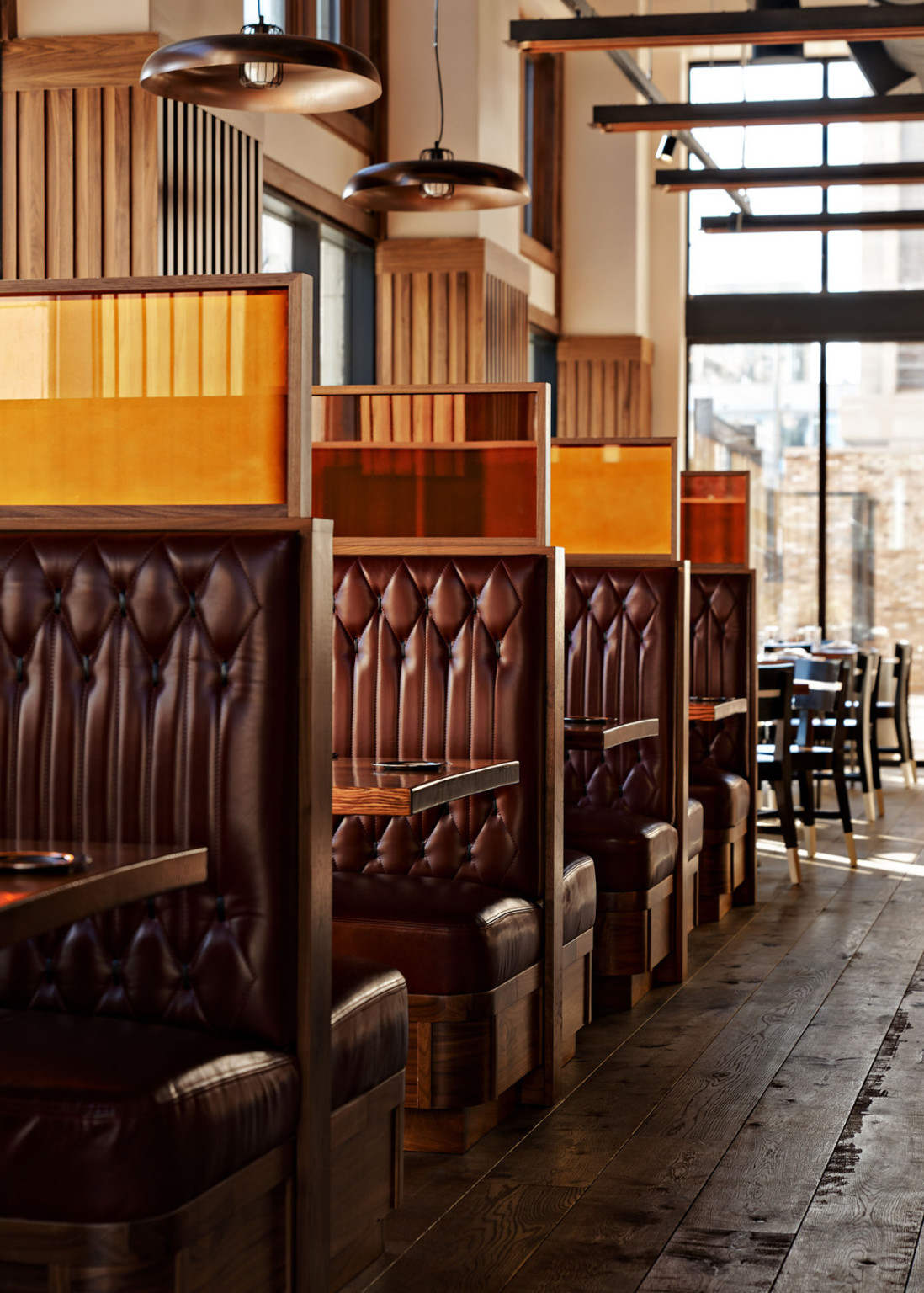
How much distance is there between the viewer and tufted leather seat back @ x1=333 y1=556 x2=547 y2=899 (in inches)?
142

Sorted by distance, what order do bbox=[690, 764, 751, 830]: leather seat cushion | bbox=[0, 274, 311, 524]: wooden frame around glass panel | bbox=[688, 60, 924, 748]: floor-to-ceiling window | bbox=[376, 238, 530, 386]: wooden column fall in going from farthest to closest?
bbox=[688, 60, 924, 748]: floor-to-ceiling window
bbox=[376, 238, 530, 386]: wooden column
bbox=[690, 764, 751, 830]: leather seat cushion
bbox=[0, 274, 311, 524]: wooden frame around glass panel

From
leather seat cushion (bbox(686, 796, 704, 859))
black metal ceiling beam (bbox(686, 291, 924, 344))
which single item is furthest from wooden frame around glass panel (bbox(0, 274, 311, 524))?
black metal ceiling beam (bbox(686, 291, 924, 344))

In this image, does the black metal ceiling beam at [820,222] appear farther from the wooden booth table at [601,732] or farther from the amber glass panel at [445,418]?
the amber glass panel at [445,418]

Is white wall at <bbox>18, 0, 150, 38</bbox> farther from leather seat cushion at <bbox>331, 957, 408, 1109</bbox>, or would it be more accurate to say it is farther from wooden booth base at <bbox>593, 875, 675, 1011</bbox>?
leather seat cushion at <bbox>331, 957, 408, 1109</bbox>

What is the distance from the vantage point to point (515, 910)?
134 inches

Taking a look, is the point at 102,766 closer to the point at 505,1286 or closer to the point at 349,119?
the point at 505,1286

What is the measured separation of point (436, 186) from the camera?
558 cm

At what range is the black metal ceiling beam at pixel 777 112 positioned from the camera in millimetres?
7305

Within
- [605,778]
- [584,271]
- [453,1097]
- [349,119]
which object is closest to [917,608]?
[584,271]

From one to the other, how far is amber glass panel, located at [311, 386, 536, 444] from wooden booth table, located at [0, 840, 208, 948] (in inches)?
83.5

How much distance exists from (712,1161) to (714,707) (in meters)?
2.46

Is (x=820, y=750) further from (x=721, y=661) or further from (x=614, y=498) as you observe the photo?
(x=614, y=498)

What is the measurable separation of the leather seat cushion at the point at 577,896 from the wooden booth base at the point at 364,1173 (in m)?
1.07

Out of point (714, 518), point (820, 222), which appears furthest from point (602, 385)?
point (714, 518)
